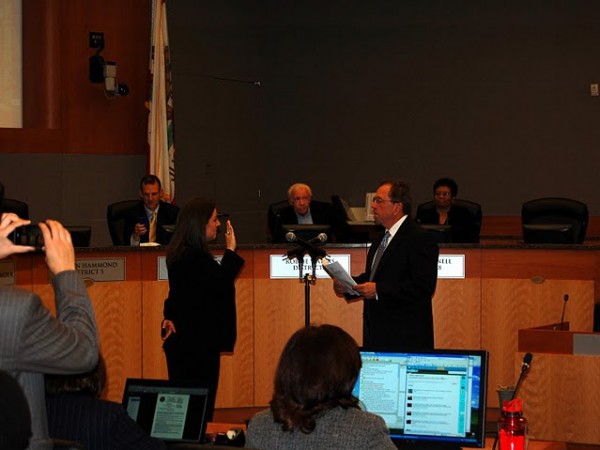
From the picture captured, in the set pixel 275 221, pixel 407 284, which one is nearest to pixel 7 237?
pixel 407 284

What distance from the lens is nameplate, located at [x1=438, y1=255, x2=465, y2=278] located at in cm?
656

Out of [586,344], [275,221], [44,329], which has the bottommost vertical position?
[586,344]

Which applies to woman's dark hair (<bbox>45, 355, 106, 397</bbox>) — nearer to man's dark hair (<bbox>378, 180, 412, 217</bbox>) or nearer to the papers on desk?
the papers on desk

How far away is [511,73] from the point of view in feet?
38.2

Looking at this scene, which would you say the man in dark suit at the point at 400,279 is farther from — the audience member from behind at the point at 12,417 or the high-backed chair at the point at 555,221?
the audience member from behind at the point at 12,417

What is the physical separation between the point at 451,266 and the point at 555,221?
1.44m

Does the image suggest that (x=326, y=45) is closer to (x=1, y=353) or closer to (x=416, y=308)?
(x=416, y=308)

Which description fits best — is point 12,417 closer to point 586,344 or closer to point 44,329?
point 44,329

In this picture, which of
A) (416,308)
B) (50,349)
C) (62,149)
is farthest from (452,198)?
(50,349)

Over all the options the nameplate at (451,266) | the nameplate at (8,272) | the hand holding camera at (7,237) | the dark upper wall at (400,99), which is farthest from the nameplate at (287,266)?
the dark upper wall at (400,99)

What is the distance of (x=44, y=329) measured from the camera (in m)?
2.31

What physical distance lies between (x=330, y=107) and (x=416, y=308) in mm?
7078

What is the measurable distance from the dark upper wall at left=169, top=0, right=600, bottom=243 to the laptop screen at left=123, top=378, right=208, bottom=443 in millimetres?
7417

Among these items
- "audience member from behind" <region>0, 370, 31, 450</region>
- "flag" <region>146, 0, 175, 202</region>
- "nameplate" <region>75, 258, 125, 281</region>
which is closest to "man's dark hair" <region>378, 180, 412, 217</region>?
"nameplate" <region>75, 258, 125, 281</region>
